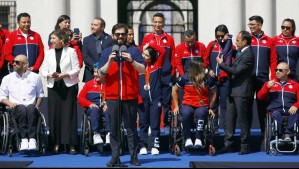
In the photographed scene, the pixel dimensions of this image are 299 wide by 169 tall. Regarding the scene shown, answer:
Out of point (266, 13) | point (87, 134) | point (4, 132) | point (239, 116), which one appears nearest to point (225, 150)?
point (239, 116)

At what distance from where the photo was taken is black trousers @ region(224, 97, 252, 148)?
12.8 m

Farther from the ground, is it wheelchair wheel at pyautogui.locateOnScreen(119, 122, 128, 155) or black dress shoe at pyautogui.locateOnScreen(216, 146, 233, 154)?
wheelchair wheel at pyautogui.locateOnScreen(119, 122, 128, 155)

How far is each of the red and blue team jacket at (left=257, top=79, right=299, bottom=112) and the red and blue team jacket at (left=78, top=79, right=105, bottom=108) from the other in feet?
8.03

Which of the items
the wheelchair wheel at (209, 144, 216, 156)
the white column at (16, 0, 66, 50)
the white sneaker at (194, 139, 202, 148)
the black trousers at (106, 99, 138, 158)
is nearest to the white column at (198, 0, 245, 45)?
the white column at (16, 0, 66, 50)

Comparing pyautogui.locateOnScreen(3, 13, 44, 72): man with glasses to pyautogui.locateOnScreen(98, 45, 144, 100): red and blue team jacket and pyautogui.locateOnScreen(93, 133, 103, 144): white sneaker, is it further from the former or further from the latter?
pyautogui.locateOnScreen(98, 45, 144, 100): red and blue team jacket

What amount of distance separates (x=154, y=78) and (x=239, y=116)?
4.64 feet

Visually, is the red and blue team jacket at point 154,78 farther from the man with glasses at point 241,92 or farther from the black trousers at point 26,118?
the black trousers at point 26,118

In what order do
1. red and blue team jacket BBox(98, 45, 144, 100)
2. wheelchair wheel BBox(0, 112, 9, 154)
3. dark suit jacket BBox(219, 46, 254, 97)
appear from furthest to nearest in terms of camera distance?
1. dark suit jacket BBox(219, 46, 254, 97)
2. wheelchair wheel BBox(0, 112, 9, 154)
3. red and blue team jacket BBox(98, 45, 144, 100)

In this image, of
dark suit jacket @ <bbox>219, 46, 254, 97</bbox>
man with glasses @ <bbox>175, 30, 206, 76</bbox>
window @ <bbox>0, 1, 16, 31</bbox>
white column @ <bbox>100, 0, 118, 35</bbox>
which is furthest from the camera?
window @ <bbox>0, 1, 16, 31</bbox>

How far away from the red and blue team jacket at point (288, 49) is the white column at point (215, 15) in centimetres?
519

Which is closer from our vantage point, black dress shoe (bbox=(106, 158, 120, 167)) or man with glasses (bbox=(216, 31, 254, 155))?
black dress shoe (bbox=(106, 158, 120, 167))

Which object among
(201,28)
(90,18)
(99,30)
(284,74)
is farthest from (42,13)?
(284,74)

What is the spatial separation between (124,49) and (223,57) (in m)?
2.83

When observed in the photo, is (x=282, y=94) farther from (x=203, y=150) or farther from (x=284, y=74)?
(x=203, y=150)
